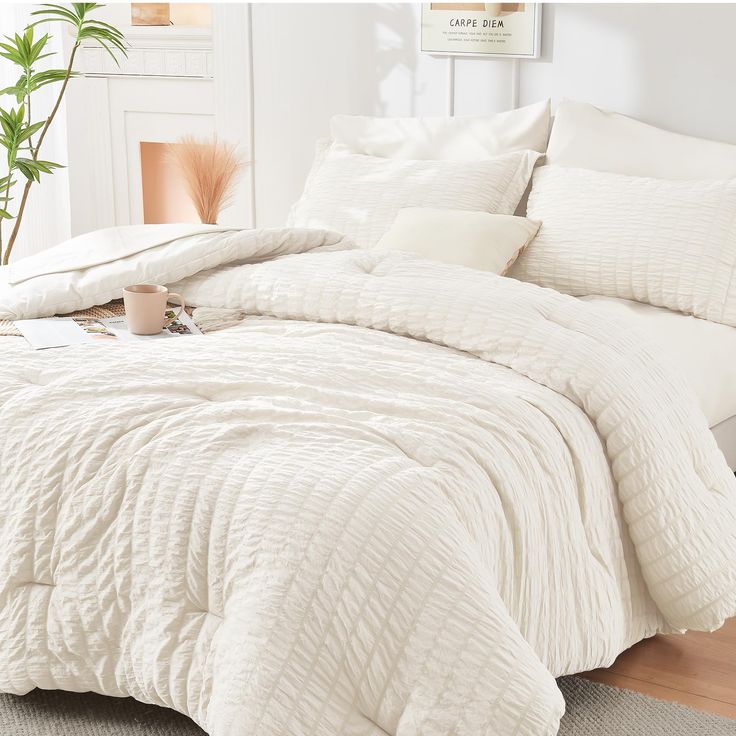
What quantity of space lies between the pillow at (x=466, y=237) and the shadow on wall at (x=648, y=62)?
69cm

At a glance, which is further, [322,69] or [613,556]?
[322,69]

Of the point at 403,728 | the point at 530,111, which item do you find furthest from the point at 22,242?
the point at 403,728

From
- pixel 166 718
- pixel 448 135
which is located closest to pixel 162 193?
pixel 448 135

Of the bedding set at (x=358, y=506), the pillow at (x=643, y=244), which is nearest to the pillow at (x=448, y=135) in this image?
the pillow at (x=643, y=244)

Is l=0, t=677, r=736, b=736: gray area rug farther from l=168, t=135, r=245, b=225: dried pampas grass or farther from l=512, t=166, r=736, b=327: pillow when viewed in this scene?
l=168, t=135, r=245, b=225: dried pampas grass

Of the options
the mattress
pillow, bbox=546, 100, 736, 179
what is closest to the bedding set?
the mattress

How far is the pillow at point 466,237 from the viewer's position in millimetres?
2865

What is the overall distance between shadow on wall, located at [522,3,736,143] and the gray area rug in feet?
6.28

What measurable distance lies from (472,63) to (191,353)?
6.60ft

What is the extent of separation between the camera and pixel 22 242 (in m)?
4.90

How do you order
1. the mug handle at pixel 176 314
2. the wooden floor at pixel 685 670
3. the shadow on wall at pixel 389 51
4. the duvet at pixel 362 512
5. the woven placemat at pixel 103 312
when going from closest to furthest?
the duvet at pixel 362 512 < the wooden floor at pixel 685 670 < the mug handle at pixel 176 314 < the woven placemat at pixel 103 312 < the shadow on wall at pixel 389 51

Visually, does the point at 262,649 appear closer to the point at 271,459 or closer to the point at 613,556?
the point at 271,459

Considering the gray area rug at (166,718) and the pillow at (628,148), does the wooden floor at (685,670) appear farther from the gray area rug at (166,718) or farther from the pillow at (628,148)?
the pillow at (628,148)

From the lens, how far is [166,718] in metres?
1.83
